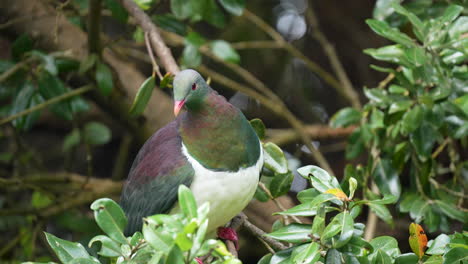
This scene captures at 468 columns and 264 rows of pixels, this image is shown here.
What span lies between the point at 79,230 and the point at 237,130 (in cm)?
114

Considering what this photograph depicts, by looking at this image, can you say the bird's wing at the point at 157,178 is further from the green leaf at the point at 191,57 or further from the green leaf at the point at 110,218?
the green leaf at the point at 191,57

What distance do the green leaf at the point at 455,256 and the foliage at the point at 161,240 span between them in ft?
1.25

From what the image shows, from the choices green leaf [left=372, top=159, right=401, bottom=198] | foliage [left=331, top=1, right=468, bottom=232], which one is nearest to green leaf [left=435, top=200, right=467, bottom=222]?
foliage [left=331, top=1, right=468, bottom=232]

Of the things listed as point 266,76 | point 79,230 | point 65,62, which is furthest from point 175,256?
point 266,76

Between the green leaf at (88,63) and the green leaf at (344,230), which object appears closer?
the green leaf at (344,230)

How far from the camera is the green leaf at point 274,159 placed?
→ 4.89 feet

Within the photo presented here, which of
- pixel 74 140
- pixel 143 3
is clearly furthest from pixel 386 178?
pixel 74 140

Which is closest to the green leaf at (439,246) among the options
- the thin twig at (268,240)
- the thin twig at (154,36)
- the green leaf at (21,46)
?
the thin twig at (268,240)

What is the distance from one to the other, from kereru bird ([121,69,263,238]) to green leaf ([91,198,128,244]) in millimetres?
351

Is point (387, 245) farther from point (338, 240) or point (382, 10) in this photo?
point (382, 10)

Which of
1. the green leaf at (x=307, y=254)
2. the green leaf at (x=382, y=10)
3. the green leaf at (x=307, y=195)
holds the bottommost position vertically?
the green leaf at (x=307, y=195)

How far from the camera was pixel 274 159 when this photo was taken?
1.51 metres

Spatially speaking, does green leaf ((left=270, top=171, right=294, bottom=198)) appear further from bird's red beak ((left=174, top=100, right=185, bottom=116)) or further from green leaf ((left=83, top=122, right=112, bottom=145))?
green leaf ((left=83, top=122, right=112, bottom=145))

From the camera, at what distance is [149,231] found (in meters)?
0.88
